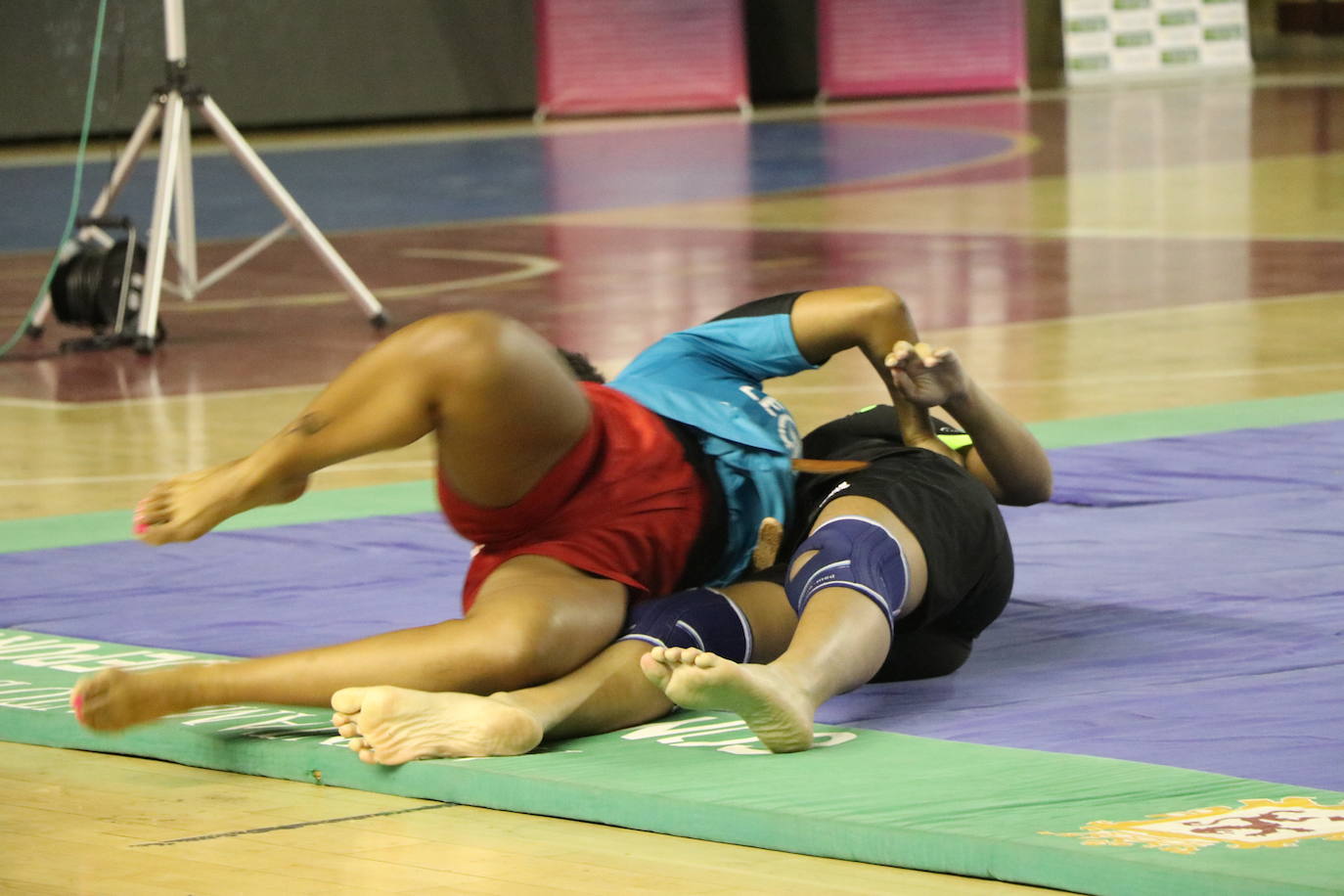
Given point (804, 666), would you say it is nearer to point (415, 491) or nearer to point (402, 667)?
point (402, 667)

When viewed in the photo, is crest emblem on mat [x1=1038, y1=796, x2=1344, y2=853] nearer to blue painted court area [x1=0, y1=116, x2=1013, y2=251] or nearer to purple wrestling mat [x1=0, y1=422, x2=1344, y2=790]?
purple wrestling mat [x1=0, y1=422, x2=1344, y2=790]

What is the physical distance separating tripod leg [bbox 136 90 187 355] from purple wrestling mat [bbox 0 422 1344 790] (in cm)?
283

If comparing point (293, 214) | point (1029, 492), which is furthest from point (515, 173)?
point (1029, 492)

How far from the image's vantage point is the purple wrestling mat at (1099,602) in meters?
2.65

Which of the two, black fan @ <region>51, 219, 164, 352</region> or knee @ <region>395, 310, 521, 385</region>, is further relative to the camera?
black fan @ <region>51, 219, 164, 352</region>

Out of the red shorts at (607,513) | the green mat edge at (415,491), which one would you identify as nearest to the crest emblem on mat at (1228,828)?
the red shorts at (607,513)

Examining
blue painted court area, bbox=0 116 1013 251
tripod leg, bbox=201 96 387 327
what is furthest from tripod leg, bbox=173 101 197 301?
blue painted court area, bbox=0 116 1013 251

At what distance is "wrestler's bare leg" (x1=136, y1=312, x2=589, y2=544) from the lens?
2.55 metres

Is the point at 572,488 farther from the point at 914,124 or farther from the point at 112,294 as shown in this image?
the point at 914,124

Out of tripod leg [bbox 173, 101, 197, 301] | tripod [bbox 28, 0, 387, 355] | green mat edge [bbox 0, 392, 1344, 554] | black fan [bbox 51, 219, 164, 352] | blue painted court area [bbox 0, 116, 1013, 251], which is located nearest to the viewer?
green mat edge [bbox 0, 392, 1344, 554]

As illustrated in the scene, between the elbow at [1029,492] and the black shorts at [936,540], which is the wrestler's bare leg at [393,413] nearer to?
the black shorts at [936,540]

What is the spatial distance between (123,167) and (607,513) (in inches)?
180

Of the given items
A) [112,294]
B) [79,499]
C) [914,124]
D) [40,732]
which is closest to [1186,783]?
[40,732]

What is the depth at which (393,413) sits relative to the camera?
255cm
